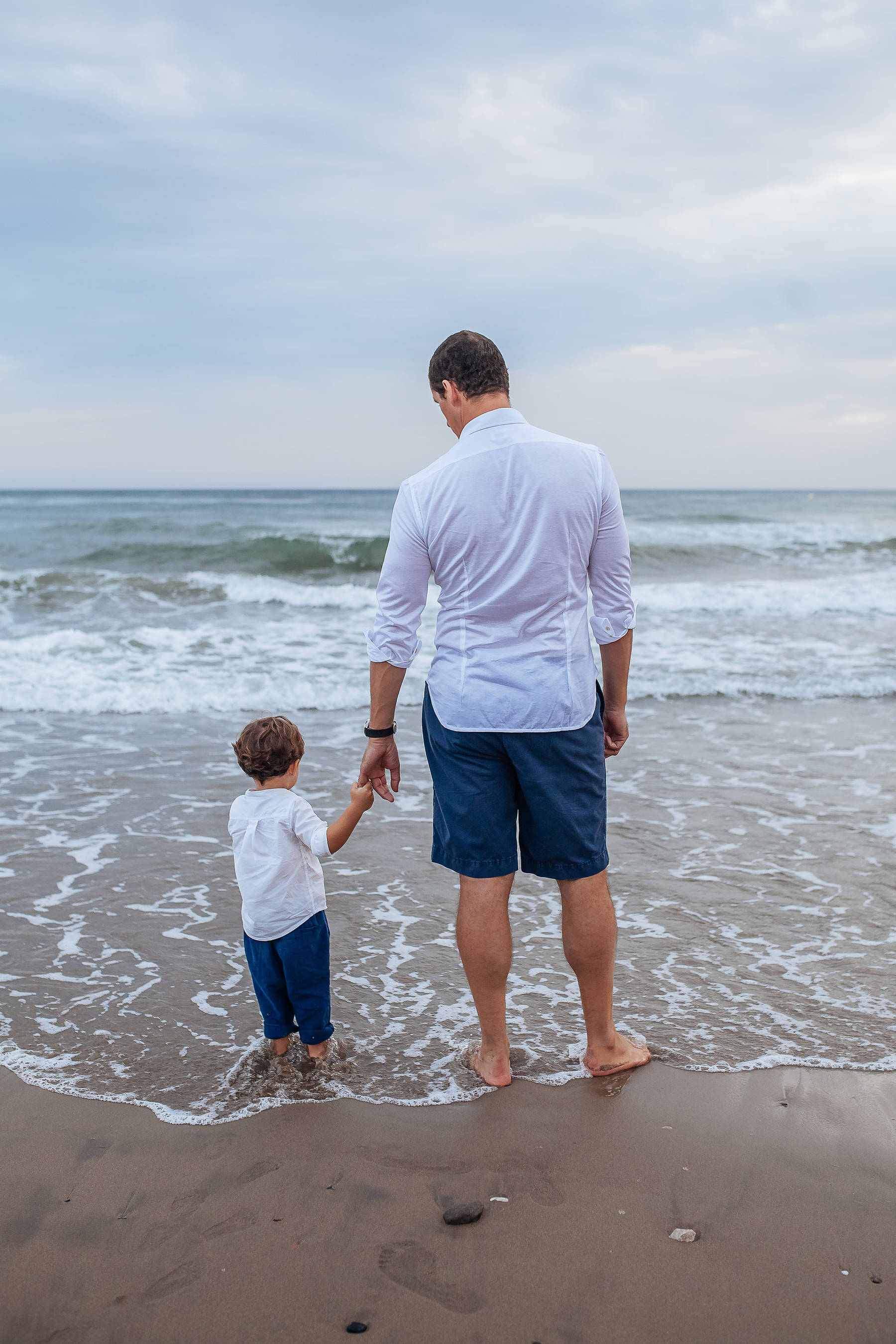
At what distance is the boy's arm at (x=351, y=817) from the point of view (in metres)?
2.49

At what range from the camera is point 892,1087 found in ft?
8.39

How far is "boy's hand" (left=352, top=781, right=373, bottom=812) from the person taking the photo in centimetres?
249

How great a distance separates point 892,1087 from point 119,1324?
6.45ft

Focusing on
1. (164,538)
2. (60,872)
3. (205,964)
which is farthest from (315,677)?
(164,538)

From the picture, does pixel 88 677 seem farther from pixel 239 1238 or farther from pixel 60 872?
pixel 239 1238

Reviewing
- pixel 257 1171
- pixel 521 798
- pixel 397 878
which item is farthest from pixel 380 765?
pixel 397 878

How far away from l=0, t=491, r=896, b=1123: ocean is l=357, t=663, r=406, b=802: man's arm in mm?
850

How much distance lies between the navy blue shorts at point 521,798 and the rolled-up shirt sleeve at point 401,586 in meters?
0.16

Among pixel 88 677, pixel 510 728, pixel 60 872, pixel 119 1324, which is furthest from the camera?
pixel 88 677

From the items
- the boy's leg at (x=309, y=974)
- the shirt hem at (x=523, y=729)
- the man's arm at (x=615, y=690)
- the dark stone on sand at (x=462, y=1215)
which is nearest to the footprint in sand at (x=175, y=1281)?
the dark stone on sand at (x=462, y=1215)

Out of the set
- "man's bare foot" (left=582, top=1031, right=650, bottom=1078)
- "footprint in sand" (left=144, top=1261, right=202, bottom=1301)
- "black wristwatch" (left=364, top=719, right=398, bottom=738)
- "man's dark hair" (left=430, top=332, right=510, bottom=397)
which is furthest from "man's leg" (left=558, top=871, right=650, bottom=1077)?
"man's dark hair" (left=430, top=332, right=510, bottom=397)

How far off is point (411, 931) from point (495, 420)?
2.11m

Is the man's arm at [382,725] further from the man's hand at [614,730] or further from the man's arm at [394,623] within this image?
the man's hand at [614,730]

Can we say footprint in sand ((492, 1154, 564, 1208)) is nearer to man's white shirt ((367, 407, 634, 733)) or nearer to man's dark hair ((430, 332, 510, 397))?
man's white shirt ((367, 407, 634, 733))
